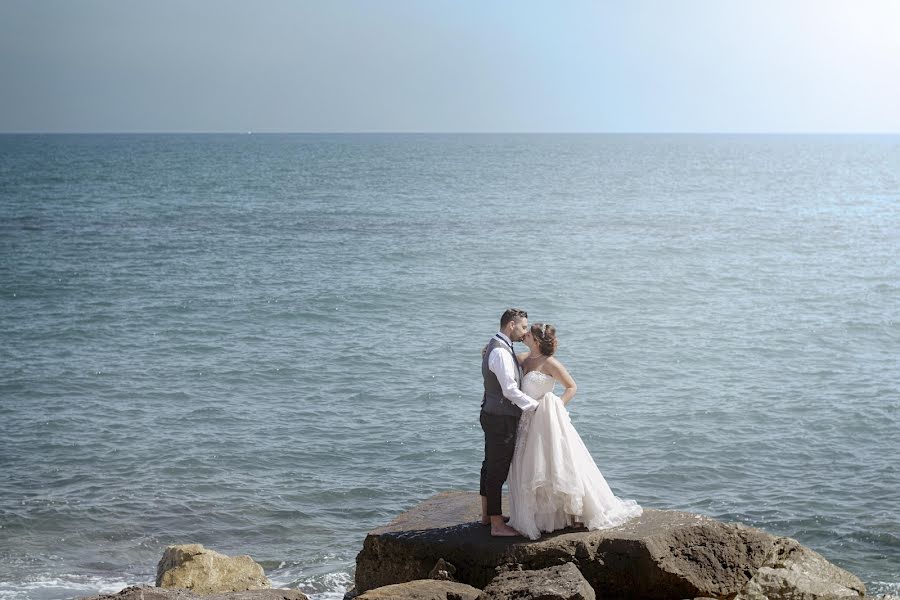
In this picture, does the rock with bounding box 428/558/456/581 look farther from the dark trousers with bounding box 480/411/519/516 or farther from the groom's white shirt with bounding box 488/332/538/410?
the groom's white shirt with bounding box 488/332/538/410

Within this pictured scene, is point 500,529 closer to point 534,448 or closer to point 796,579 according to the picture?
point 534,448

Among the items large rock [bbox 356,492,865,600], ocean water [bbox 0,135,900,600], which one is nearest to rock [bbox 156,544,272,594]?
ocean water [bbox 0,135,900,600]

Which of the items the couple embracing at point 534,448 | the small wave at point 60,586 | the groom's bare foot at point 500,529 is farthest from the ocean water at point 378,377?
the couple embracing at point 534,448

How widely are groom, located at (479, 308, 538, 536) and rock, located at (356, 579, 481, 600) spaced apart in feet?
3.59

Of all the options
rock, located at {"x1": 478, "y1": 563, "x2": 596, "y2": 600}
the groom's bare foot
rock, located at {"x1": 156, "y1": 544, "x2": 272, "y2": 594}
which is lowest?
rock, located at {"x1": 156, "y1": 544, "x2": 272, "y2": 594}

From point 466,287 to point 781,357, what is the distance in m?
12.4

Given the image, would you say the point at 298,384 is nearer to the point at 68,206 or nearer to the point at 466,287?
the point at 466,287

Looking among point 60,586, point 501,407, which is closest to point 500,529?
point 501,407

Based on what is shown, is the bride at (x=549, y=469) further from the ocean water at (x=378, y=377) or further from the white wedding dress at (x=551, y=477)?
the ocean water at (x=378, y=377)

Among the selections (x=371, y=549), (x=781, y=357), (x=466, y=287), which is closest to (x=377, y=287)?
(x=466, y=287)

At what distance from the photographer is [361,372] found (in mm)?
23000

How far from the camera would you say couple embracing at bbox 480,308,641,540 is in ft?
29.1

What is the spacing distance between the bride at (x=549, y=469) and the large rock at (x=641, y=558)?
154 millimetres

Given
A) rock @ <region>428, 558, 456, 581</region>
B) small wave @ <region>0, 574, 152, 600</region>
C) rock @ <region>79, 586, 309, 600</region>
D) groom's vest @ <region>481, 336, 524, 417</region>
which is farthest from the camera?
small wave @ <region>0, 574, 152, 600</region>
